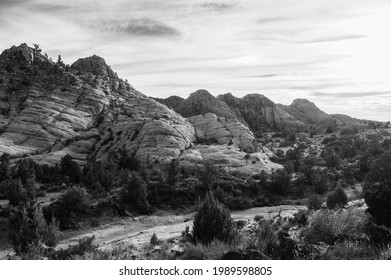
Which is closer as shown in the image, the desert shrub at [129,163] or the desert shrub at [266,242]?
the desert shrub at [266,242]

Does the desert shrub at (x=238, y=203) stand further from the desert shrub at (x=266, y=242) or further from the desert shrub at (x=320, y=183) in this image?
the desert shrub at (x=266, y=242)

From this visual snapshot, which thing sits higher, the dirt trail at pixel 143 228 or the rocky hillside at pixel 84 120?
the rocky hillside at pixel 84 120

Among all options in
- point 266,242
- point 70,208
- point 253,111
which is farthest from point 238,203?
point 253,111

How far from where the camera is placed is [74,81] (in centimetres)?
10606

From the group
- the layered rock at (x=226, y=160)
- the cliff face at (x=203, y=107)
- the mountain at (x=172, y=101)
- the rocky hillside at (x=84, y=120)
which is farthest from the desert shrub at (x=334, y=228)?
the mountain at (x=172, y=101)

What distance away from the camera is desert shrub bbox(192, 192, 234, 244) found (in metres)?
17.6

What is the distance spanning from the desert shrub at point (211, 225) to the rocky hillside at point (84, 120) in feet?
148

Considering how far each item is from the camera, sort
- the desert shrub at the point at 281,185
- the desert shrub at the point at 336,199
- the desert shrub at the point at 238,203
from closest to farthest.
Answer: the desert shrub at the point at 336,199 → the desert shrub at the point at 238,203 → the desert shrub at the point at 281,185

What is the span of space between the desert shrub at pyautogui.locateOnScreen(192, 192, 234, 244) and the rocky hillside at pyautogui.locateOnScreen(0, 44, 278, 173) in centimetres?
4510

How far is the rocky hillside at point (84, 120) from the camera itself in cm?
7175

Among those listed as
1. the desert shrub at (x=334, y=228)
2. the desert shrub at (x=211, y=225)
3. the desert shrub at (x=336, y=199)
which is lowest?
the desert shrub at (x=336, y=199)

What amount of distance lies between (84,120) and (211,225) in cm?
7760

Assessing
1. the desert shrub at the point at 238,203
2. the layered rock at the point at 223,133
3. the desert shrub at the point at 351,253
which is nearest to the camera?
the desert shrub at the point at 351,253

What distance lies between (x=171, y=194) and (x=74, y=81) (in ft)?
241
